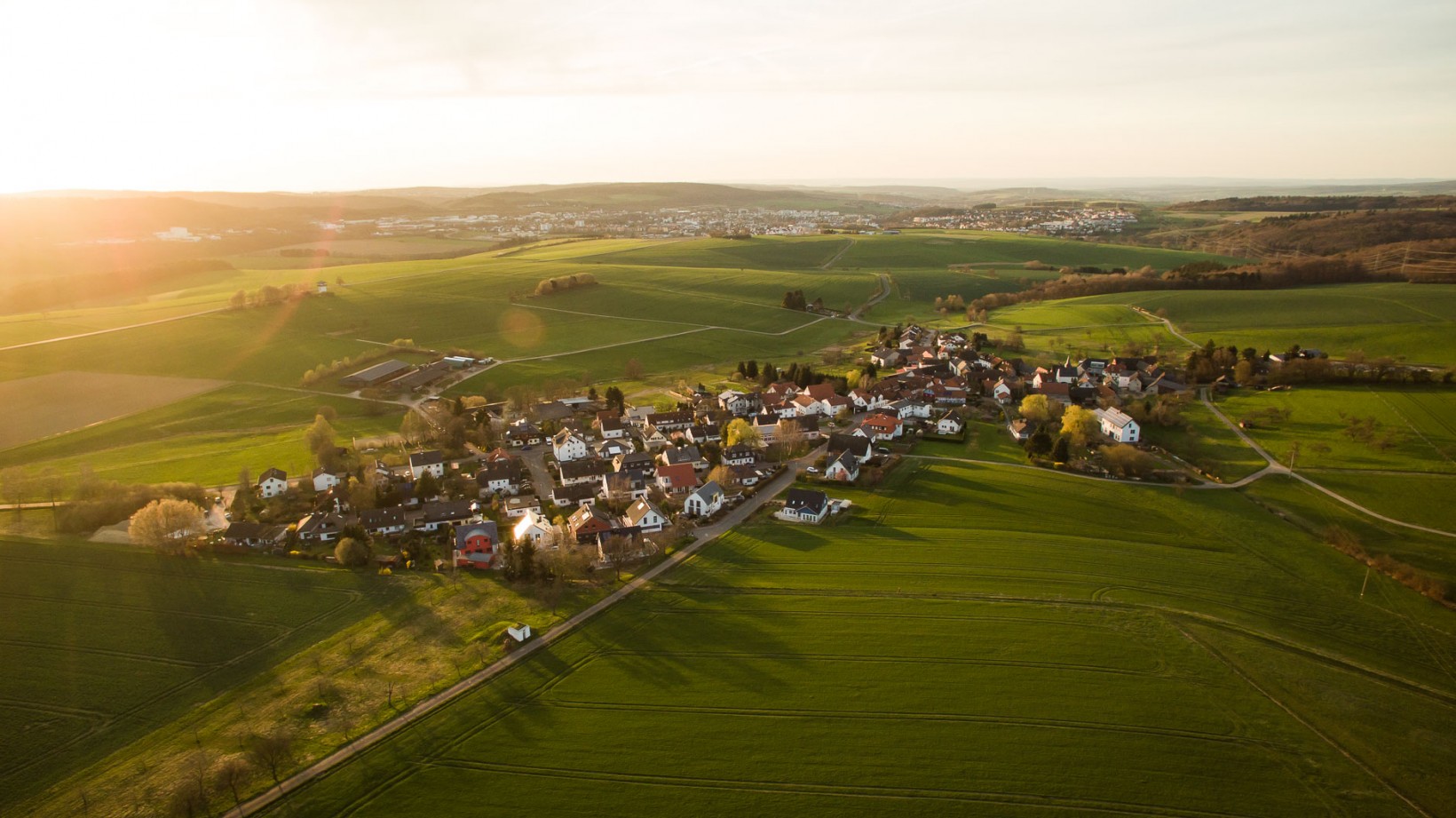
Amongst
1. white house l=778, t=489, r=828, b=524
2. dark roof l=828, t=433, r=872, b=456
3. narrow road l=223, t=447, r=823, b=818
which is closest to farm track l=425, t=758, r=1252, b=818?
narrow road l=223, t=447, r=823, b=818

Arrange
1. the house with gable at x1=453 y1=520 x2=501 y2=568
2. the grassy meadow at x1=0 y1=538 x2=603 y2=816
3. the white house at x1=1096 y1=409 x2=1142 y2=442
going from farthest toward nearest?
the white house at x1=1096 y1=409 x2=1142 y2=442, the house with gable at x1=453 y1=520 x2=501 y2=568, the grassy meadow at x1=0 y1=538 x2=603 y2=816

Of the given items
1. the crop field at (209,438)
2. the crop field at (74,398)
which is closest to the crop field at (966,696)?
the crop field at (209,438)

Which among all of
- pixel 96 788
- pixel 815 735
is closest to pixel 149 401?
pixel 96 788

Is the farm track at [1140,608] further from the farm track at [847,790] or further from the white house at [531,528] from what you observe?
the farm track at [847,790]

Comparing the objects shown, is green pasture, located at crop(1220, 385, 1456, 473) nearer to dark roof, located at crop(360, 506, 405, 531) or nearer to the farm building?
dark roof, located at crop(360, 506, 405, 531)

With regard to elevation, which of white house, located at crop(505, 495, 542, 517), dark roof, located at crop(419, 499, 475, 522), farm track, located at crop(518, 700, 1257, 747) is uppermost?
dark roof, located at crop(419, 499, 475, 522)

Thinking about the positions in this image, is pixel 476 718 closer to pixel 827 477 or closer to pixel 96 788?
pixel 96 788

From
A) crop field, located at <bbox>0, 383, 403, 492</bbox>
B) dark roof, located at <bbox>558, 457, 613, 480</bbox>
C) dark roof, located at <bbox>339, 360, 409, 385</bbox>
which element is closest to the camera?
dark roof, located at <bbox>558, 457, 613, 480</bbox>

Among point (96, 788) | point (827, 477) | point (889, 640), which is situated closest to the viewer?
point (96, 788)
